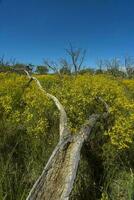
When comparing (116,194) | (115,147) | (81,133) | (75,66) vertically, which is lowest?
(116,194)

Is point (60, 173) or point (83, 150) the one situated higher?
point (60, 173)

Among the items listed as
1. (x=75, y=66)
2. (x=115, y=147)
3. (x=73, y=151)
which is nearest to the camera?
(x=73, y=151)

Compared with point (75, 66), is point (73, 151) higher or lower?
lower

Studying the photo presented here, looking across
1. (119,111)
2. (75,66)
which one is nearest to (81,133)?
(119,111)

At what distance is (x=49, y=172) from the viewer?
168 inches

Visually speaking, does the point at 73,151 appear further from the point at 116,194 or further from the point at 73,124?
the point at 73,124

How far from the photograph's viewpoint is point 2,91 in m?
11.1

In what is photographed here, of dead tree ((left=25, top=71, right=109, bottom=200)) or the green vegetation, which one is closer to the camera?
dead tree ((left=25, top=71, right=109, bottom=200))

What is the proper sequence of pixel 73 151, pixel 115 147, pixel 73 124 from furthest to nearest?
1. pixel 73 124
2. pixel 115 147
3. pixel 73 151

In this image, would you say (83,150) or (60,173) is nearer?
(60,173)

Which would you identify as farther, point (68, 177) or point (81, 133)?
point (81, 133)

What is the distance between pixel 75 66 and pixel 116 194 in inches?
1364

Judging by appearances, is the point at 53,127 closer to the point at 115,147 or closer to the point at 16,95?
the point at 115,147

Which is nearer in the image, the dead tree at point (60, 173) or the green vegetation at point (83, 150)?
the dead tree at point (60, 173)
